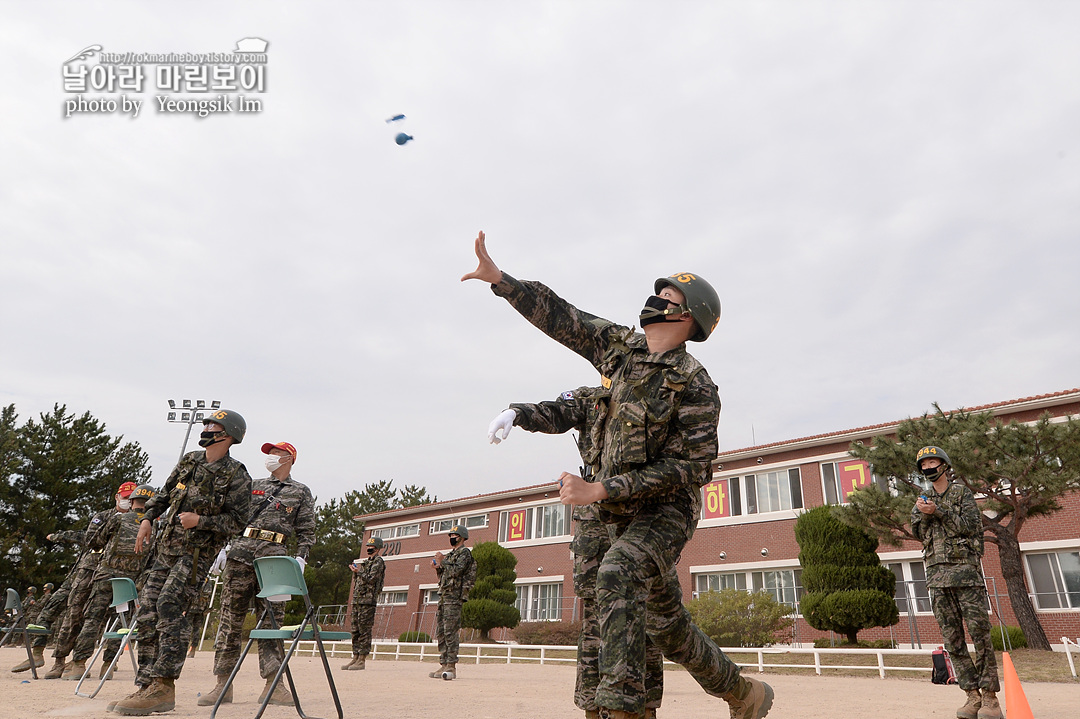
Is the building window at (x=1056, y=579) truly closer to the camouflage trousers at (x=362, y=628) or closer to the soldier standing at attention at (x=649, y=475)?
the camouflage trousers at (x=362, y=628)

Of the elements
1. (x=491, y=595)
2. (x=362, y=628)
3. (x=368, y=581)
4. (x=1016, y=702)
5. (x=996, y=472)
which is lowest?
(x=362, y=628)

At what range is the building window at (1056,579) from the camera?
744 inches

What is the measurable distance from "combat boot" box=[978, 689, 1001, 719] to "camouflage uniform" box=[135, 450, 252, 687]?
666 centimetres

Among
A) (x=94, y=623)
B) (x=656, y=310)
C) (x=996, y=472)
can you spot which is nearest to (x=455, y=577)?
(x=94, y=623)

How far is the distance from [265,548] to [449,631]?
5.68 metres

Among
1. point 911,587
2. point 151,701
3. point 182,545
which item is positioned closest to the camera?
point 151,701

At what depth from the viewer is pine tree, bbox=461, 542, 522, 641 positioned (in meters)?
26.8

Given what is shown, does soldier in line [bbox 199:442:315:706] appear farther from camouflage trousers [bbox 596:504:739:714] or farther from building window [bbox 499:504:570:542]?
building window [bbox 499:504:570:542]

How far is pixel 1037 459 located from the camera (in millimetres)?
14352

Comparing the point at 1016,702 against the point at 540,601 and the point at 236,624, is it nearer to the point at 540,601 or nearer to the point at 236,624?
the point at 236,624

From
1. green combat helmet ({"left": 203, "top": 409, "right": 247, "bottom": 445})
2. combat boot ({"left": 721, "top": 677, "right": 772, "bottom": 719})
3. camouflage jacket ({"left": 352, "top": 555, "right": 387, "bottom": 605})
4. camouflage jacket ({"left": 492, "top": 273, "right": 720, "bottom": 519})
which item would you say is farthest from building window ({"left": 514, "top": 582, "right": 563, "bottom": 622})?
camouflage jacket ({"left": 492, "top": 273, "right": 720, "bottom": 519})

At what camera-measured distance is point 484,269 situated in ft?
13.0

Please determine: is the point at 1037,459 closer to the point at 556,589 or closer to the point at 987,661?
the point at 987,661

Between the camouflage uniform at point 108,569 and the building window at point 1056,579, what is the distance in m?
23.3
